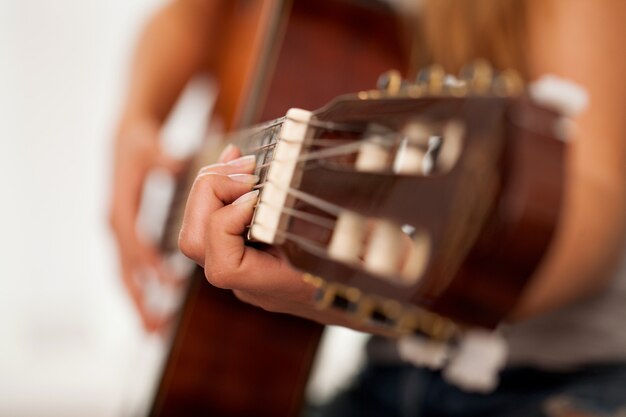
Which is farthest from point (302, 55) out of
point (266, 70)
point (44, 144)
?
point (44, 144)

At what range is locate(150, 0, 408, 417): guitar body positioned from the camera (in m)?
0.60

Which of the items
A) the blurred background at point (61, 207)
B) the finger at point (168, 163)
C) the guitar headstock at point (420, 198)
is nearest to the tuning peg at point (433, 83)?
the guitar headstock at point (420, 198)

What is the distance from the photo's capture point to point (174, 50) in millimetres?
1018

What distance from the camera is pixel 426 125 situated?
0.96 feet

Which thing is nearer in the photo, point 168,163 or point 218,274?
point 218,274

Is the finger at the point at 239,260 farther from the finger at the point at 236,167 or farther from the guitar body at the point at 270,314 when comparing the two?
the guitar body at the point at 270,314

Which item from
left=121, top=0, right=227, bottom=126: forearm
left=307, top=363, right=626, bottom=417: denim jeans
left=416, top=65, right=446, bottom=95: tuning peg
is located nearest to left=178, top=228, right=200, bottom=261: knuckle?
left=416, top=65, right=446, bottom=95: tuning peg

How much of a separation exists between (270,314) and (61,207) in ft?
3.92

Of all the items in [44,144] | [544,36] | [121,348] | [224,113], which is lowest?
[121,348]

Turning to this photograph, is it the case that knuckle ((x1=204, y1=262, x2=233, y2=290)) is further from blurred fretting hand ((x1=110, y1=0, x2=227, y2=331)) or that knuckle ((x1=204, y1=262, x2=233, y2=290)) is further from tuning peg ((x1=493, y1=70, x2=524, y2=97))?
blurred fretting hand ((x1=110, y1=0, x2=227, y2=331))

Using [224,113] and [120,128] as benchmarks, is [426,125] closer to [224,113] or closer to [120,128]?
[224,113]

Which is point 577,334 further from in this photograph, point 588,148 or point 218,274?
point 218,274

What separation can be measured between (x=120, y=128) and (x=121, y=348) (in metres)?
0.87

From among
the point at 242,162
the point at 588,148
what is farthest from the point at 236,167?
the point at 588,148
